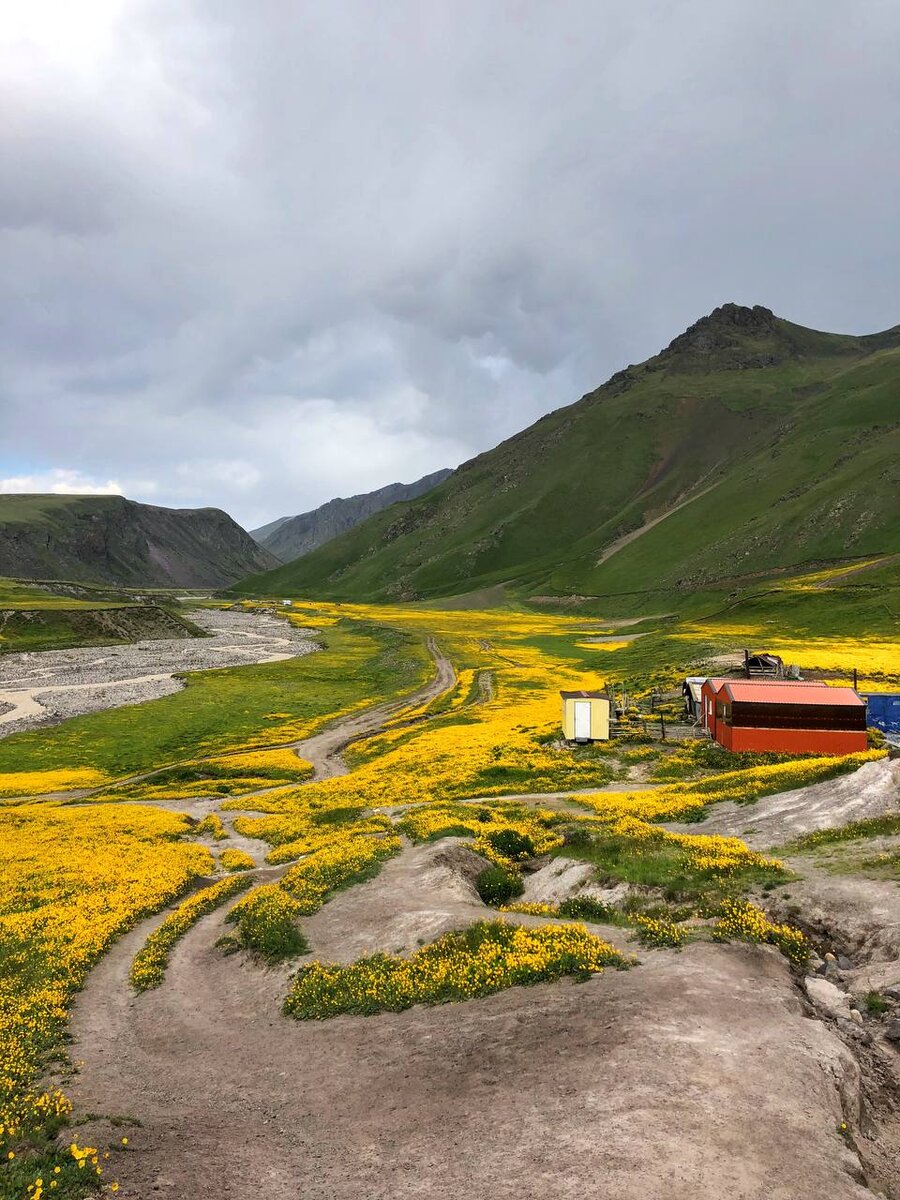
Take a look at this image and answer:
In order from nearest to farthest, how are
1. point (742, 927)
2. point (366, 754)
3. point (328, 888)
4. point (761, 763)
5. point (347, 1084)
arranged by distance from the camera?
point (347, 1084) → point (742, 927) → point (328, 888) → point (761, 763) → point (366, 754)

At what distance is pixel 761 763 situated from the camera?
143ft

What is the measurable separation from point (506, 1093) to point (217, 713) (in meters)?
79.4

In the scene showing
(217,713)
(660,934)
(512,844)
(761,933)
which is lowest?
(217,713)

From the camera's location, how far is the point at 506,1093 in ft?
41.3

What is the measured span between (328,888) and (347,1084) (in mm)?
12123

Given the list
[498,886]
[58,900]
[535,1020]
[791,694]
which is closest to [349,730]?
[791,694]

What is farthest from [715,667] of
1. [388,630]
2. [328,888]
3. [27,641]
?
[27,641]

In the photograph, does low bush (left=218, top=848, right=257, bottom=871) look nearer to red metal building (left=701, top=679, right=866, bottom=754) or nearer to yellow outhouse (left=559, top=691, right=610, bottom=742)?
yellow outhouse (left=559, top=691, right=610, bottom=742)

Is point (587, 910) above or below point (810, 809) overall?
below

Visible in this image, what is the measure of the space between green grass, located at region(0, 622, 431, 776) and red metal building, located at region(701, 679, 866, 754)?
48.4m

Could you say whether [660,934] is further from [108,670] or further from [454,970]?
[108,670]

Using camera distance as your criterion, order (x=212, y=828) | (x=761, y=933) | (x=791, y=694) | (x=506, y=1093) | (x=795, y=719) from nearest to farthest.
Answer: (x=506, y=1093), (x=761, y=933), (x=212, y=828), (x=795, y=719), (x=791, y=694)

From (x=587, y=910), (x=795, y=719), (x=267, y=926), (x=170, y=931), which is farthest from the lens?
(x=795, y=719)

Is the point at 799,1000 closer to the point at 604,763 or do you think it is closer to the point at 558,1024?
the point at 558,1024
